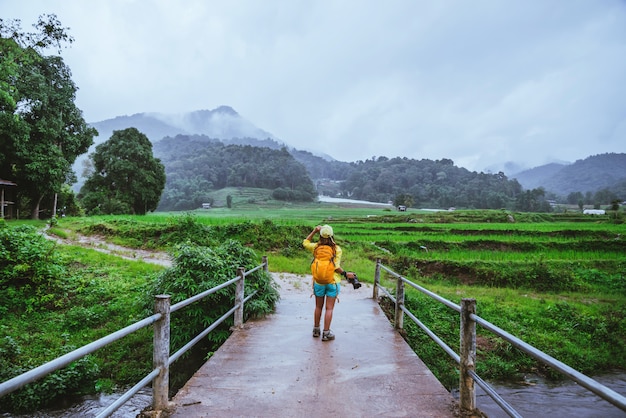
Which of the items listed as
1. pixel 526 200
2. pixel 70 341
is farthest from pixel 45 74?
pixel 526 200

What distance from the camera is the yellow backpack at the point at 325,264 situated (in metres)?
5.21

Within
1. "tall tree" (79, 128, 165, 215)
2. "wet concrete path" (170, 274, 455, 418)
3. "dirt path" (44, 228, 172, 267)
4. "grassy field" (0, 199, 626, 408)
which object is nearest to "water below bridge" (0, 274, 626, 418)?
"wet concrete path" (170, 274, 455, 418)

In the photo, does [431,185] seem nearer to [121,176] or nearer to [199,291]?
[121,176]

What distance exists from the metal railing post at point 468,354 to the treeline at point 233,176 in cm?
9051

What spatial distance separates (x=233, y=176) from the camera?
108438 mm

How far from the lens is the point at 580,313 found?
1088 cm

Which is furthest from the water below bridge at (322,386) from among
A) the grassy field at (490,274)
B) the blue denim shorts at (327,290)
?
the grassy field at (490,274)

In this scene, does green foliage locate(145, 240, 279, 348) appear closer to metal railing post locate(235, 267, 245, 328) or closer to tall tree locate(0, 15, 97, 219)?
metal railing post locate(235, 267, 245, 328)

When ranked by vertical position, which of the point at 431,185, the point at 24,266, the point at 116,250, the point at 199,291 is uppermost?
the point at 431,185

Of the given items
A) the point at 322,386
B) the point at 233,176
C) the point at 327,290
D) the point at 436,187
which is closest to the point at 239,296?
the point at 327,290

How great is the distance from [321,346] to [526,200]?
93939mm

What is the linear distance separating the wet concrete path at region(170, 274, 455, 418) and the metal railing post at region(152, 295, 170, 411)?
0.60ft

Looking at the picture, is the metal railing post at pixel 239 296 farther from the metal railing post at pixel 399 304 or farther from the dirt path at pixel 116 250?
the dirt path at pixel 116 250

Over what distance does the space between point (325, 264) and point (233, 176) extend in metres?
106
